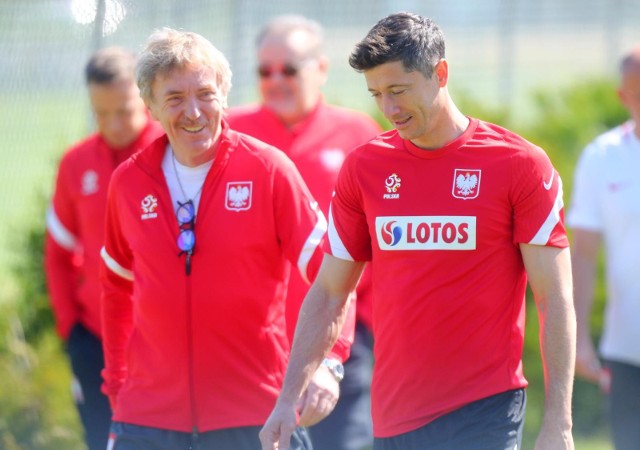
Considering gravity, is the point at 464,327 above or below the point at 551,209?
below

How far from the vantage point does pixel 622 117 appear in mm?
10555

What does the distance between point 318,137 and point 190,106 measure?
1910mm

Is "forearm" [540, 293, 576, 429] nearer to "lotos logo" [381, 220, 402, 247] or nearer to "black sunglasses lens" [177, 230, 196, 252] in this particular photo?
"lotos logo" [381, 220, 402, 247]

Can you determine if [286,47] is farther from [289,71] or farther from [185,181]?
[185,181]

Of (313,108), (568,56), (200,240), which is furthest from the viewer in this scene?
(568,56)

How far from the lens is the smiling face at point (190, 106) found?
4117mm

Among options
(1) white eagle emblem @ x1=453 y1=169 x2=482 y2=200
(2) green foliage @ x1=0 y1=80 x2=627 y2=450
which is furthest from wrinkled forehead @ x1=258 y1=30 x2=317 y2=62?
(1) white eagle emblem @ x1=453 y1=169 x2=482 y2=200

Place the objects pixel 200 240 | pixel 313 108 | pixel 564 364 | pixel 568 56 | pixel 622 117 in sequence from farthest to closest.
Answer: pixel 568 56
pixel 622 117
pixel 313 108
pixel 200 240
pixel 564 364

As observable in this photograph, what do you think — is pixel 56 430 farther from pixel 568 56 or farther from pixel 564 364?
pixel 568 56

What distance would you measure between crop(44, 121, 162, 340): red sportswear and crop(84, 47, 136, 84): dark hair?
0.31 m

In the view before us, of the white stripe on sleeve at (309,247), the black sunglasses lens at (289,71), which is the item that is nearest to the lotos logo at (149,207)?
the white stripe on sleeve at (309,247)

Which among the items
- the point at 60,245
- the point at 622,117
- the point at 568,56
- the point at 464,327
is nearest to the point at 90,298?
the point at 60,245

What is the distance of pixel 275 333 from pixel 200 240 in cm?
42

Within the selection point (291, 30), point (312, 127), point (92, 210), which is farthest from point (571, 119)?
point (92, 210)
